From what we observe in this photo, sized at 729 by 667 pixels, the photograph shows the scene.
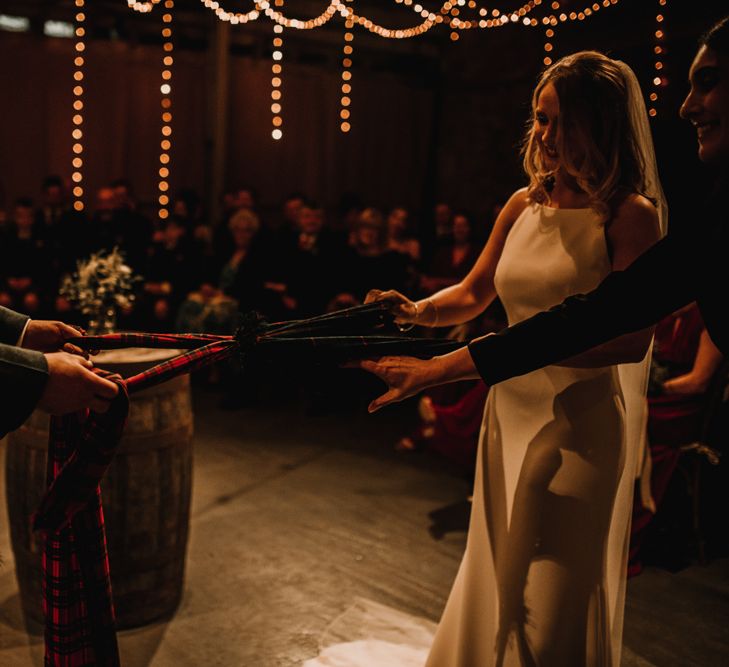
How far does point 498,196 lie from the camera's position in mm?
9195

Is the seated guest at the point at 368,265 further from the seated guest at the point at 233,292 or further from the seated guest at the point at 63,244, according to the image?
the seated guest at the point at 63,244

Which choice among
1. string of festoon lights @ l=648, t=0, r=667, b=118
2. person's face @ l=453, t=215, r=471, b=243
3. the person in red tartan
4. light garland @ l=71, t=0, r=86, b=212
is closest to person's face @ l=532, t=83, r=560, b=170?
the person in red tartan

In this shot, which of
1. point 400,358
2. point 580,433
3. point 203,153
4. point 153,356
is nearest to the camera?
point 400,358

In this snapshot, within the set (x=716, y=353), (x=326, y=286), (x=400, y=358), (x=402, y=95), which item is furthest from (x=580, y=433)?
(x=402, y=95)

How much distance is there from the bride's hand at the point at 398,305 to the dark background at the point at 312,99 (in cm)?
561

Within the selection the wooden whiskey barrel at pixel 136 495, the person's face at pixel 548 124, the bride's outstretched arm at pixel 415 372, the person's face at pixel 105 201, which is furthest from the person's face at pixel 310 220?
the bride's outstretched arm at pixel 415 372

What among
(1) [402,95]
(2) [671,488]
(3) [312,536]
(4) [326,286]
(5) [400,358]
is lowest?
(3) [312,536]

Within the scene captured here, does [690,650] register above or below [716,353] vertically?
below

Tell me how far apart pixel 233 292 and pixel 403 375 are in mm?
4666

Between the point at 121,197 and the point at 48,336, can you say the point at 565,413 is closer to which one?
the point at 48,336

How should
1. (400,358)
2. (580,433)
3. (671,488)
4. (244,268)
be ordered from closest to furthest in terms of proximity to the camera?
(400,358)
(580,433)
(671,488)
(244,268)

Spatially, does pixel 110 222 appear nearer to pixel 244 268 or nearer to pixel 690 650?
pixel 244 268

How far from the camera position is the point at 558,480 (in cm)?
196

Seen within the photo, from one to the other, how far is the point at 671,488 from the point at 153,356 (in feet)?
8.13
